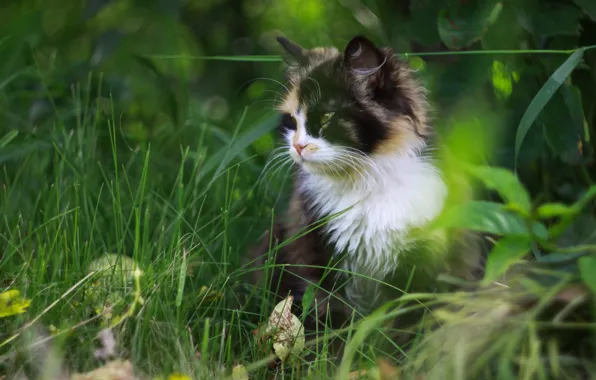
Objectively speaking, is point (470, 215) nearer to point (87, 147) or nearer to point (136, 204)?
point (136, 204)

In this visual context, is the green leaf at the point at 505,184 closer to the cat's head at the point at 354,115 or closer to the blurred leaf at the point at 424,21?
the cat's head at the point at 354,115

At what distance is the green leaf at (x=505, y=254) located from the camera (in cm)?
164

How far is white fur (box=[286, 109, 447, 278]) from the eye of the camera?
91.0 inches

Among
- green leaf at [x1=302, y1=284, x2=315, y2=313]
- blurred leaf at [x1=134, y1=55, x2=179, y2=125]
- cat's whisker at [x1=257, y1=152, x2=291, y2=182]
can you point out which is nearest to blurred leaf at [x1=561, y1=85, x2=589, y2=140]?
cat's whisker at [x1=257, y1=152, x2=291, y2=182]

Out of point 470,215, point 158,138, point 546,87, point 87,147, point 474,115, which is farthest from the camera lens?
point 158,138

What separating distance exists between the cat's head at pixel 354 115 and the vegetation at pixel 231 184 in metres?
0.16

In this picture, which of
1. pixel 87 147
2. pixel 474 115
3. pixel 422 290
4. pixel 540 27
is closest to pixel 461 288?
pixel 422 290

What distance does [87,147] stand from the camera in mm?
2941

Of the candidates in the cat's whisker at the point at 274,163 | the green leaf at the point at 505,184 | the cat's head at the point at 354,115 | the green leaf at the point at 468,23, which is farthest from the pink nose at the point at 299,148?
the green leaf at the point at 505,184

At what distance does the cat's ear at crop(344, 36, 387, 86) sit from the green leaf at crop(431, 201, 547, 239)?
68 cm

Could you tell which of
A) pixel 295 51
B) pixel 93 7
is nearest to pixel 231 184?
pixel 295 51

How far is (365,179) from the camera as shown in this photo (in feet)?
7.76

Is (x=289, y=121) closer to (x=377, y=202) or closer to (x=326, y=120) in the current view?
(x=326, y=120)

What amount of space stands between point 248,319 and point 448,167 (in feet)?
2.28
